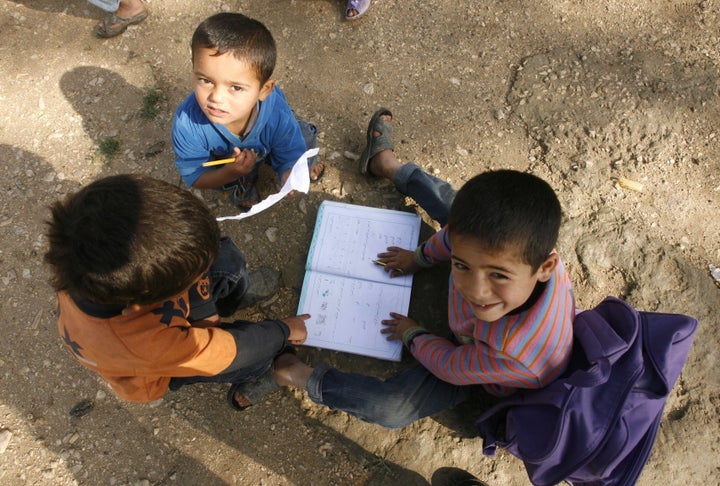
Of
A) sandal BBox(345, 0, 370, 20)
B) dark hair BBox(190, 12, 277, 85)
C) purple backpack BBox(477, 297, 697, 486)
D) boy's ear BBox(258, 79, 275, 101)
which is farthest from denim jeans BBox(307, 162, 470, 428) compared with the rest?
sandal BBox(345, 0, 370, 20)

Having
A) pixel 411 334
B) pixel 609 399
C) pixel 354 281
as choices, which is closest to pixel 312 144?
pixel 354 281

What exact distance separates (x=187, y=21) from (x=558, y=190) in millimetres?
2214

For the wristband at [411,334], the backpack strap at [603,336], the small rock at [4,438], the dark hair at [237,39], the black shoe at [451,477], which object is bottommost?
the small rock at [4,438]

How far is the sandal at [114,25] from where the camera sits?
2.68 meters

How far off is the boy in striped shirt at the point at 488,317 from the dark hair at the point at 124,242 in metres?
0.76

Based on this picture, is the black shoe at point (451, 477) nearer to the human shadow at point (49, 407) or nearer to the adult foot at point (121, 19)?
the human shadow at point (49, 407)

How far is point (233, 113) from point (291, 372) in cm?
103

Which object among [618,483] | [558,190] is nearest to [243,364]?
[618,483]

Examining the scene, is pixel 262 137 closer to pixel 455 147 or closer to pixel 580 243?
pixel 455 147

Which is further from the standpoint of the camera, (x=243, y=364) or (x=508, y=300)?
(x=243, y=364)

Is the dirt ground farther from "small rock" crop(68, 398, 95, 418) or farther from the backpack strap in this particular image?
the backpack strap

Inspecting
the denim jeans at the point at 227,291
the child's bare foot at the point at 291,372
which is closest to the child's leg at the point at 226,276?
the denim jeans at the point at 227,291

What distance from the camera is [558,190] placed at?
2.35 metres

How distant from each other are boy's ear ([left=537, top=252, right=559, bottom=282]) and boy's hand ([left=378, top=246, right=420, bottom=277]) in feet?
2.42
